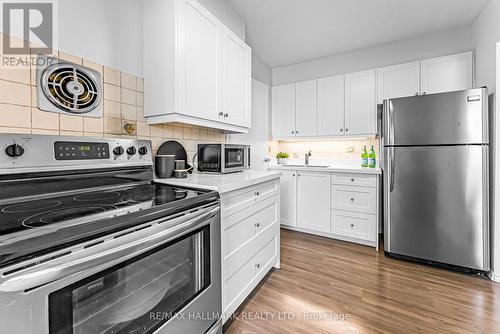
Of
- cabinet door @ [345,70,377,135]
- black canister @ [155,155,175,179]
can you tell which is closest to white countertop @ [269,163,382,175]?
cabinet door @ [345,70,377,135]

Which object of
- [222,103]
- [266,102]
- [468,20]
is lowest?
[222,103]

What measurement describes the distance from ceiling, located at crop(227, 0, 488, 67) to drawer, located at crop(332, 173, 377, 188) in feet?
5.67

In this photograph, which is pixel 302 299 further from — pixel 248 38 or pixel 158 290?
pixel 248 38

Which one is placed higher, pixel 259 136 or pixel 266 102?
pixel 266 102

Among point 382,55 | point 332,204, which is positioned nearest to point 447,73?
point 382,55

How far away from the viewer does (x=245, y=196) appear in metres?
1.55

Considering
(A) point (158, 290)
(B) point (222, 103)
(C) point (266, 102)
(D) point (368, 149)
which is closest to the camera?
(A) point (158, 290)

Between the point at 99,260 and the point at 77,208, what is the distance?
0.30 metres

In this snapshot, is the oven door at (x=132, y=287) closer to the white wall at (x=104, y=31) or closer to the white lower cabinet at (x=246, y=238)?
the white lower cabinet at (x=246, y=238)

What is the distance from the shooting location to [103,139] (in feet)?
4.25

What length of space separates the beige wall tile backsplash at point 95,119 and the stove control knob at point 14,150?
0.13 m

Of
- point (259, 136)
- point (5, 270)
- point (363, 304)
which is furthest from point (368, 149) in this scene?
point (5, 270)

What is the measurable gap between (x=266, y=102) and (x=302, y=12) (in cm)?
140

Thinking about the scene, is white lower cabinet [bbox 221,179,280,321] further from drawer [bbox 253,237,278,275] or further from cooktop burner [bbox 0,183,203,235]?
cooktop burner [bbox 0,183,203,235]
